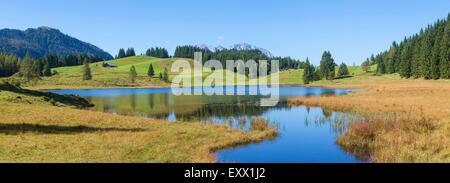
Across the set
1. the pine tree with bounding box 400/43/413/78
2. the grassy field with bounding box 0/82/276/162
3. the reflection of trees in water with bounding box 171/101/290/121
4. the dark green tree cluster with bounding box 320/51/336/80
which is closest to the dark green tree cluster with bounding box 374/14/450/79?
the pine tree with bounding box 400/43/413/78

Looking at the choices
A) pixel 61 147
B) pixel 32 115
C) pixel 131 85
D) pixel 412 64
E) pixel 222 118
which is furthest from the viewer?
pixel 131 85

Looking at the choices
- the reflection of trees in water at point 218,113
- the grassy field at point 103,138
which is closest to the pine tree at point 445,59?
the reflection of trees in water at point 218,113

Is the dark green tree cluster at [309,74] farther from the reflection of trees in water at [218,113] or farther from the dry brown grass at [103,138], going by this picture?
the dry brown grass at [103,138]

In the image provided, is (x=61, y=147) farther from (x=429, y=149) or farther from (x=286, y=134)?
(x=429, y=149)

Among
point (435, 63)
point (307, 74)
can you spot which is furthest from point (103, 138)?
point (307, 74)

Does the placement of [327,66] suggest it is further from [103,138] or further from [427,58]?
[103,138]

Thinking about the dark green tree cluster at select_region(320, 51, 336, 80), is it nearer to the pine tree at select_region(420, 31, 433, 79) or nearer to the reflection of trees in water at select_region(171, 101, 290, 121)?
the pine tree at select_region(420, 31, 433, 79)

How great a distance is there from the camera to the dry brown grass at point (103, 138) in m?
23.5

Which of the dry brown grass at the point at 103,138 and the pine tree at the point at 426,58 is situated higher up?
the pine tree at the point at 426,58

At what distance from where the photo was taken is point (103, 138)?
29.5 m

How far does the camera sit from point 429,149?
958 inches

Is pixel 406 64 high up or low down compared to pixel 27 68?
up
